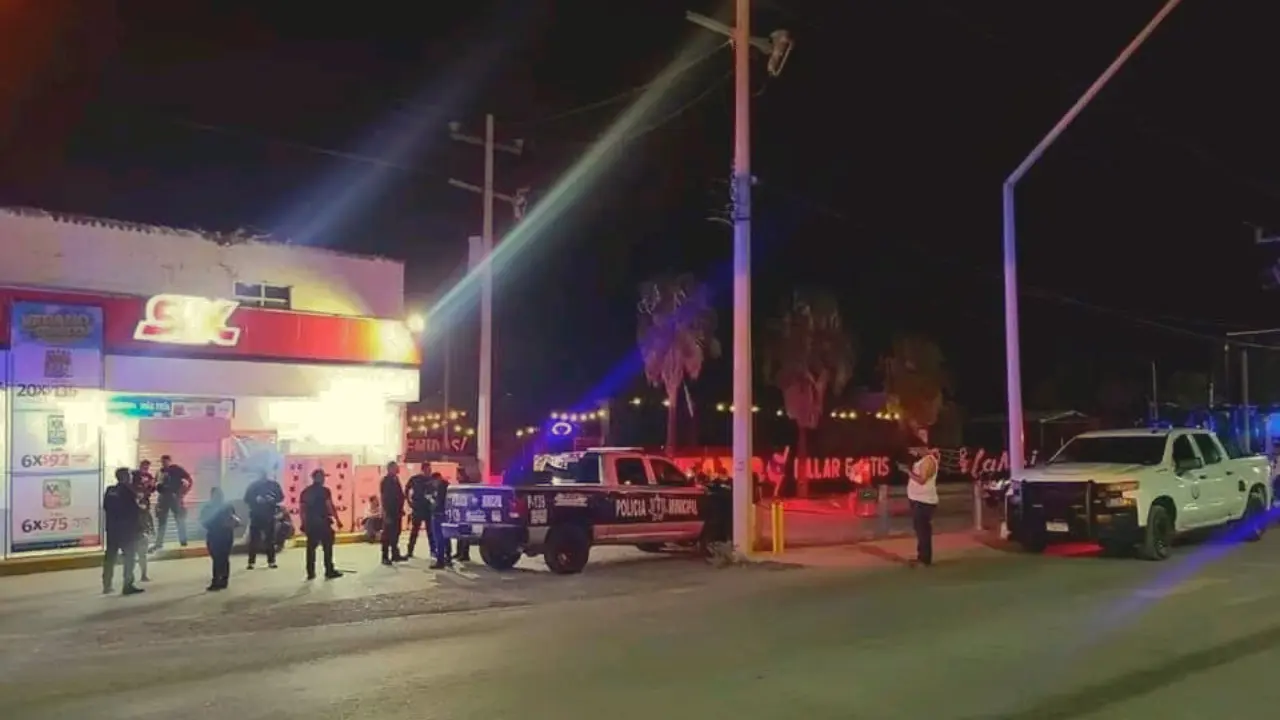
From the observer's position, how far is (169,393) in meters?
21.1

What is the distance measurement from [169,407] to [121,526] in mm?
5743

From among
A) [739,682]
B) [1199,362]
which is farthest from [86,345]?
[1199,362]

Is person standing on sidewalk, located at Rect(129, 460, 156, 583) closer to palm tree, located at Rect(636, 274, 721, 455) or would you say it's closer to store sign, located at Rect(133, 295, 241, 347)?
store sign, located at Rect(133, 295, 241, 347)

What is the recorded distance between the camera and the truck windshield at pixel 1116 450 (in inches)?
768

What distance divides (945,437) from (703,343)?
12768 mm

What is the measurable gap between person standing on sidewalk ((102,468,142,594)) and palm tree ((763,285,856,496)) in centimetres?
3120

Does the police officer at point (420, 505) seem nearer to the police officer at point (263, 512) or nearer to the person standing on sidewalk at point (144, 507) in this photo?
the police officer at point (263, 512)

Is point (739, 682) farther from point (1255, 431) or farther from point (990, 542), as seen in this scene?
point (1255, 431)

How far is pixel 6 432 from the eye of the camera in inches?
748

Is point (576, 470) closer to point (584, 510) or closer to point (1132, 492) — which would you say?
point (584, 510)

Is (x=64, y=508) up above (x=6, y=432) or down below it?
below

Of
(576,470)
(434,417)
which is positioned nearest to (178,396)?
(576,470)

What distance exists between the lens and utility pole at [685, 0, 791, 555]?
1905 cm

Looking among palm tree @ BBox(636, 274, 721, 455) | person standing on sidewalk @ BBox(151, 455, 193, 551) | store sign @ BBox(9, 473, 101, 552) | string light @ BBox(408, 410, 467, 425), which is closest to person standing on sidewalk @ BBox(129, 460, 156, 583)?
person standing on sidewalk @ BBox(151, 455, 193, 551)
